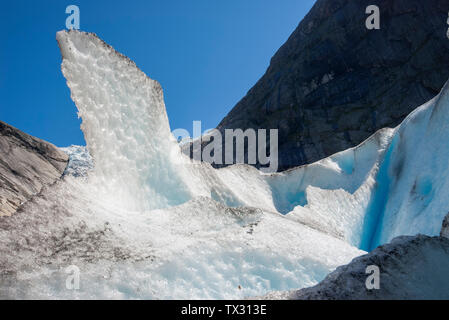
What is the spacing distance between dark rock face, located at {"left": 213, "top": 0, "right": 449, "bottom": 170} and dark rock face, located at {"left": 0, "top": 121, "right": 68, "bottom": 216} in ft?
52.4

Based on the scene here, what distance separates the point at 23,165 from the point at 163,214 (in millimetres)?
10445

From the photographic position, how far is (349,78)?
29172mm

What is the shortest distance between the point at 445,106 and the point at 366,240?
2.71 meters

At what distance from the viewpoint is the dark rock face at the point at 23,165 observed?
1050cm

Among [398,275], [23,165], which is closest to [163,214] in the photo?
[398,275]

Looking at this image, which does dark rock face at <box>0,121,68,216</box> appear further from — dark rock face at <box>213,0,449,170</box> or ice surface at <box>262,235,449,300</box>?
dark rock face at <box>213,0,449,170</box>

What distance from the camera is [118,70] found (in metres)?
5.15

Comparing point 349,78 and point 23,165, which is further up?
point 349,78

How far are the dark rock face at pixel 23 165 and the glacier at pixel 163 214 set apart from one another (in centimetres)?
524

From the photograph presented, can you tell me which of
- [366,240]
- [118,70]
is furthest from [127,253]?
[366,240]

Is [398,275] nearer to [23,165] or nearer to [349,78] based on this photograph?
[23,165]

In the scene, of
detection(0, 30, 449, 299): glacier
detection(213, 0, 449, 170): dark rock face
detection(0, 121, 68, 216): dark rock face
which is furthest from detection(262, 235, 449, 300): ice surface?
detection(213, 0, 449, 170): dark rock face

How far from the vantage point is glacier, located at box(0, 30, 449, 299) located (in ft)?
9.87
